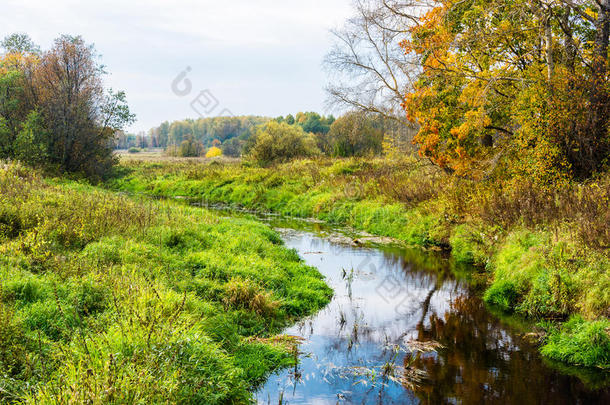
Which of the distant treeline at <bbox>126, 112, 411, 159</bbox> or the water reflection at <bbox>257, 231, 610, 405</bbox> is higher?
the distant treeline at <bbox>126, 112, 411, 159</bbox>

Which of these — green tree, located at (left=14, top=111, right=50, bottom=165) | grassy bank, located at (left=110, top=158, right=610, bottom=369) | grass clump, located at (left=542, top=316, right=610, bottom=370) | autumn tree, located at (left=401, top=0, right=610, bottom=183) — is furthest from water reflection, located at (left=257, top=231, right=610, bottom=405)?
green tree, located at (left=14, top=111, right=50, bottom=165)

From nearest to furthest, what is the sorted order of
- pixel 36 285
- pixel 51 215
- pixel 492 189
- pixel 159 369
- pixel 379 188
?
pixel 159 369 → pixel 36 285 → pixel 51 215 → pixel 492 189 → pixel 379 188

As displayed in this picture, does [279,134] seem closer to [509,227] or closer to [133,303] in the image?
[509,227]

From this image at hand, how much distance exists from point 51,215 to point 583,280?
10.4 m

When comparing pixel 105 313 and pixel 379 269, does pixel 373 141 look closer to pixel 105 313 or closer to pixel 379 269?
pixel 379 269

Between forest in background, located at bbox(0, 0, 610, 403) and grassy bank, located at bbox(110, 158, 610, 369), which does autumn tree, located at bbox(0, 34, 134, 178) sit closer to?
forest in background, located at bbox(0, 0, 610, 403)

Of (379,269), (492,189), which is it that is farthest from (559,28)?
(379,269)

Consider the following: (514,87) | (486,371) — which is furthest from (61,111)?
(486,371)

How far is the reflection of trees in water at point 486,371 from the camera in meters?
5.47

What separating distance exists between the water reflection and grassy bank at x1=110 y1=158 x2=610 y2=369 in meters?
0.75

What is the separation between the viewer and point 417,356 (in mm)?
6555

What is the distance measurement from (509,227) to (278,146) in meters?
28.9

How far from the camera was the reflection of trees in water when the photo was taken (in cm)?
547

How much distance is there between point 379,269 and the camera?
11.4 metres
